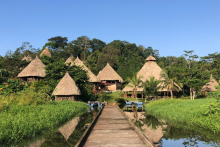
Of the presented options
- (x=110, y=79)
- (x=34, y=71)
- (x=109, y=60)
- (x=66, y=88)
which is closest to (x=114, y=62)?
(x=109, y=60)

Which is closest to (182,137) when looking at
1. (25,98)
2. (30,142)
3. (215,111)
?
(215,111)

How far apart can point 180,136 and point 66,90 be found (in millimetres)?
12035

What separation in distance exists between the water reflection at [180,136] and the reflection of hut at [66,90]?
994cm

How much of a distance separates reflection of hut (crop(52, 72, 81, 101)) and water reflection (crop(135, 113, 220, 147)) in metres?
9.94

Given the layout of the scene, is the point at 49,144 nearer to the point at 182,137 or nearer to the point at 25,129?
the point at 25,129

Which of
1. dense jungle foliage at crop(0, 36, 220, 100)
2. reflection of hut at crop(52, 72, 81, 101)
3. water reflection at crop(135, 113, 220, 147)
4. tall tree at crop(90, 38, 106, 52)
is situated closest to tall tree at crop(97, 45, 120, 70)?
dense jungle foliage at crop(0, 36, 220, 100)

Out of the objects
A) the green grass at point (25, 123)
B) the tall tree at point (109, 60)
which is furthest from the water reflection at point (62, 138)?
the tall tree at point (109, 60)

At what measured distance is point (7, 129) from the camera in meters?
6.98

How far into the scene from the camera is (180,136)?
324 inches

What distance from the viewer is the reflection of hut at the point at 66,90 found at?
59.5 feet

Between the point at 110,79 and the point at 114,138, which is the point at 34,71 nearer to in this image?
the point at 110,79

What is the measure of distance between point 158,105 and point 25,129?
11.7 meters

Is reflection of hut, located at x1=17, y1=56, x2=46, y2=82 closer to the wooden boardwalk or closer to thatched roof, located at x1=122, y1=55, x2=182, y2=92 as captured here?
thatched roof, located at x1=122, y1=55, x2=182, y2=92

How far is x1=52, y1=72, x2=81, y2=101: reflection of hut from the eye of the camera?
1814 cm
